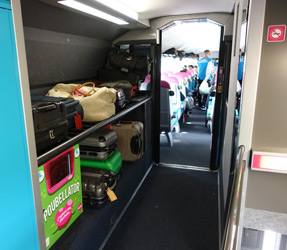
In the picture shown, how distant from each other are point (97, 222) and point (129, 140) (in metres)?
1.34

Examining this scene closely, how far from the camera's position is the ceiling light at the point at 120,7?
87.9 inches

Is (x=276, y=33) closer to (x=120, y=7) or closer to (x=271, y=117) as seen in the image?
(x=271, y=117)

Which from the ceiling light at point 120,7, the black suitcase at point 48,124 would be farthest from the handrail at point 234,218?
the ceiling light at point 120,7

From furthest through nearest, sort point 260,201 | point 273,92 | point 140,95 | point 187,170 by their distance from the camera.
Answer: point 187,170 → point 140,95 → point 260,201 → point 273,92

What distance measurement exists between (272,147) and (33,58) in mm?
2173

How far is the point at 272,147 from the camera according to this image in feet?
5.40

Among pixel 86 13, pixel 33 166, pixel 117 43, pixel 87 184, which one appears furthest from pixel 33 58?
pixel 117 43

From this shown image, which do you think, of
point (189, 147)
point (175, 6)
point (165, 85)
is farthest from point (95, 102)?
point (189, 147)

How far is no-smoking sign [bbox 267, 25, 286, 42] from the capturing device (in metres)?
1.48

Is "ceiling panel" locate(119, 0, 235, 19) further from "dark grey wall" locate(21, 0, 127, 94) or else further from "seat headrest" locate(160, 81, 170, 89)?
"seat headrest" locate(160, 81, 170, 89)

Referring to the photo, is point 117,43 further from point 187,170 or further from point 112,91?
point 187,170

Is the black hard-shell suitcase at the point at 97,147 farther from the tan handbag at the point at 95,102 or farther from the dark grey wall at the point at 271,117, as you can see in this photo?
the dark grey wall at the point at 271,117

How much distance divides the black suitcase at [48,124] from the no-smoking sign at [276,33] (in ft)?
4.59

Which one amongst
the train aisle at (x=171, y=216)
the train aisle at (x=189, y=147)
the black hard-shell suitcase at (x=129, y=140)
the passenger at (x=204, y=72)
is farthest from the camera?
the passenger at (x=204, y=72)
